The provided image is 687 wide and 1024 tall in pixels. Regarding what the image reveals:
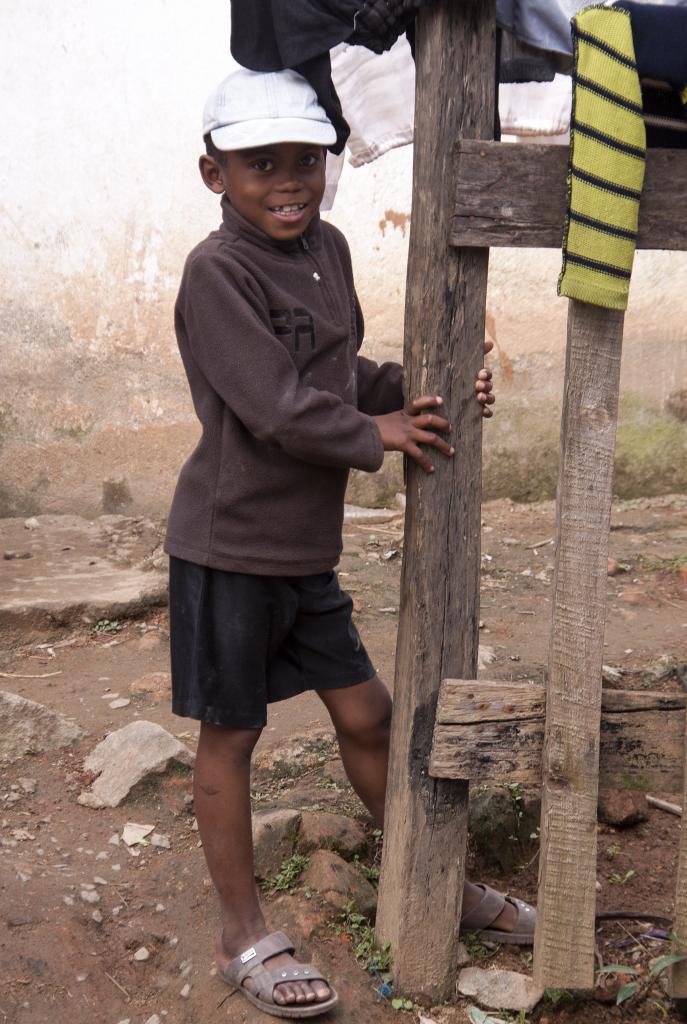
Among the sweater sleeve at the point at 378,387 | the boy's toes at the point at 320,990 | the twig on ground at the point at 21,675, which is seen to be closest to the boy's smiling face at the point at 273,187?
the sweater sleeve at the point at 378,387

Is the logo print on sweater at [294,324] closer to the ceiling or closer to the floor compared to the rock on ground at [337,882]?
closer to the ceiling

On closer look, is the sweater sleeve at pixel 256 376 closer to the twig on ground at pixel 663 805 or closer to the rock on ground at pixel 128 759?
the rock on ground at pixel 128 759

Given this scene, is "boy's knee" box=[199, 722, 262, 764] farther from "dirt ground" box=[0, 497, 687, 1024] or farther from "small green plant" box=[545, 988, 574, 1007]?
"small green plant" box=[545, 988, 574, 1007]

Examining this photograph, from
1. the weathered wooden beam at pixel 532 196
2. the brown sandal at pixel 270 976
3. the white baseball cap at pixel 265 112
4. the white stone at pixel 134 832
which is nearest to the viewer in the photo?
the weathered wooden beam at pixel 532 196

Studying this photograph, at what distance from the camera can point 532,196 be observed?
1979mm

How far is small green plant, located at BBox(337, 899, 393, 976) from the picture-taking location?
2363 mm

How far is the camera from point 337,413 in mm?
2100

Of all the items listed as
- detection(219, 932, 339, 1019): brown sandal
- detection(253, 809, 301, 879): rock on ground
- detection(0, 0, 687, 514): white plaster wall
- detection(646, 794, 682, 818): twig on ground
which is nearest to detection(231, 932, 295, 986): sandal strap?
detection(219, 932, 339, 1019): brown sandal

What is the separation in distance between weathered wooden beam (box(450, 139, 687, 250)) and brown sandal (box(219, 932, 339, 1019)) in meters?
1.41

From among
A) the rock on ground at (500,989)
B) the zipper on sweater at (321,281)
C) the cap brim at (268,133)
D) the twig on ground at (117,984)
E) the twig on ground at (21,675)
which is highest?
the cap brim at (268,133)

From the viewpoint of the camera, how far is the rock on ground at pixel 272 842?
262 cm

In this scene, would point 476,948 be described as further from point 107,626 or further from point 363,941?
point 107,626

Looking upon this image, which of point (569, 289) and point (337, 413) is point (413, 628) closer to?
point (337, 413)

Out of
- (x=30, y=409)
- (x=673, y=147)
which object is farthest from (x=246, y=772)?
(x=30, y=409)
